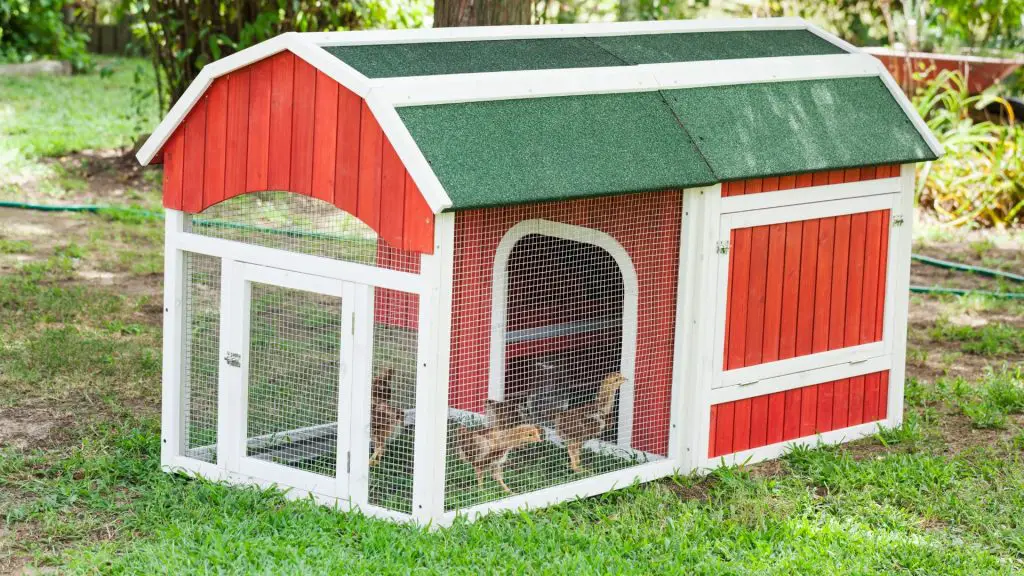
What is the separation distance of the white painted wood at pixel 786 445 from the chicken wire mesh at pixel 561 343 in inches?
10.2

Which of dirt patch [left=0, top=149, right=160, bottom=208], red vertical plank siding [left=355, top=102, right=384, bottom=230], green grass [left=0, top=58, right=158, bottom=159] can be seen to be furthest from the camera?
green grass [left=0, top=58, right=158, bottom=159]

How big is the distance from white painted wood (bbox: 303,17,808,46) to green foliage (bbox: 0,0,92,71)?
1287 centimetres

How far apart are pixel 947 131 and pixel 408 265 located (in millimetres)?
8748

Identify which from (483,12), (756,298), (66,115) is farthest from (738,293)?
(66,115)

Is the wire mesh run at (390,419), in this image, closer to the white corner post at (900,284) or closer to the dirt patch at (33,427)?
the dirt patch at (33,427)

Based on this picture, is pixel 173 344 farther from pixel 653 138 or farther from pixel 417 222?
pixel 653 138

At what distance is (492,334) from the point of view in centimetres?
578

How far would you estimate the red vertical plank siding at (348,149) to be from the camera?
489 cm

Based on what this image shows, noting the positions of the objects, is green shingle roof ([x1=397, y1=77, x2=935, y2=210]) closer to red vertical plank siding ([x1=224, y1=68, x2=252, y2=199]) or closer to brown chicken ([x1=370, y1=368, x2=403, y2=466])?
red vertical plank siding ([x1=224, y1=68, x2=252, y2=199])

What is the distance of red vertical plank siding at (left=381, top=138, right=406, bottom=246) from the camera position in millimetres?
4785

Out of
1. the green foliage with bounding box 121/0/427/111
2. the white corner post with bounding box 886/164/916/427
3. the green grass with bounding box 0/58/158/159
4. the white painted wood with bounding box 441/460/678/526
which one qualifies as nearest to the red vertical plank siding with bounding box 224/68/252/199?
the white painted wood with bounding box 441/460/678/526

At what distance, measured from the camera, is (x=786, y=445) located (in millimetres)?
6195

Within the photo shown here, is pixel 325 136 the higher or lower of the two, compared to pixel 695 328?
higher

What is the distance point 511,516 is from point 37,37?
15.1 metres
